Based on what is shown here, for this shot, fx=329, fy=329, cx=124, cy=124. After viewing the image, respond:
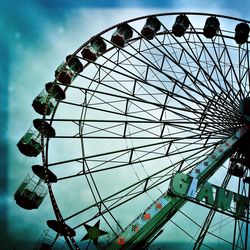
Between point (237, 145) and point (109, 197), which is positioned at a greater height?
point (237, 145)

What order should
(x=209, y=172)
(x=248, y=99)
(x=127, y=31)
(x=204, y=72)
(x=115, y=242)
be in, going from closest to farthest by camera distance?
(x=115, y=242) → (x=209, y=172) → (x=248, y=99) → (x=204, y=72) → (x=127, y=31)

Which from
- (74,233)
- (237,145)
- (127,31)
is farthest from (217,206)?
(127,31)

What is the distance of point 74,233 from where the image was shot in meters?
10.9

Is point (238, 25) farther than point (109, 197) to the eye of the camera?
Yes

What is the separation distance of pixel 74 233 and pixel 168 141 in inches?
188

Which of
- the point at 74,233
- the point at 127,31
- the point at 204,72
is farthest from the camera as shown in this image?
the point at 127,31

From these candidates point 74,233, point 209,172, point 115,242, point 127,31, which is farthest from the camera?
point 127,31

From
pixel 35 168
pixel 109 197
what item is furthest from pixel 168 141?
pixel 35 168

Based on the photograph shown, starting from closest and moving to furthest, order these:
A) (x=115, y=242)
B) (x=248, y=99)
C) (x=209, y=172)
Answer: (x=115, y=242)
(x=209, y=172)
(x=248, y=99)

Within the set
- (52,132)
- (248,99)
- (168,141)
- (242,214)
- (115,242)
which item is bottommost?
(115,242)

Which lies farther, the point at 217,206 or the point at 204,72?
the point at 204,72

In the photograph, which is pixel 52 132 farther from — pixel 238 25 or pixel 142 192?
pixel 238 25

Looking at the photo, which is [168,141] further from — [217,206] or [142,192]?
[217,206]

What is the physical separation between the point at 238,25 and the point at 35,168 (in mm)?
12651
